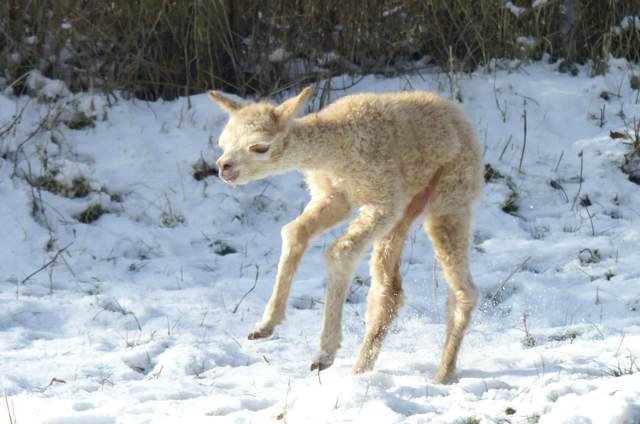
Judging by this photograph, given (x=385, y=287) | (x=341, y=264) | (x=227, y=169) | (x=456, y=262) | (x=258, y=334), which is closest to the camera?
(x=258, y=334)


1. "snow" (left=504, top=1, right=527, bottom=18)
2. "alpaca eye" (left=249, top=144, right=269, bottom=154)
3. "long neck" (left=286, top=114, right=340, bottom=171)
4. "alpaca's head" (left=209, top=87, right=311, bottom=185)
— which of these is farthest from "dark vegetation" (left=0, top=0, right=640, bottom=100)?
"alpaca eye" (left=249, top=144, right=269, bottom=154)

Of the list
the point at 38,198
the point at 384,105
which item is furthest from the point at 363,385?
the point at 38,198

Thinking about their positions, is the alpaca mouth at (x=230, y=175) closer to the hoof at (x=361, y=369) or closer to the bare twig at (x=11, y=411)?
the hoof at (x=361, y=369)

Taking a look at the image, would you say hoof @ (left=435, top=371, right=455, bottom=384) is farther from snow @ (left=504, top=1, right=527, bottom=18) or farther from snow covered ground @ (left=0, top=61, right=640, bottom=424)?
snow @ (left=504, top=1, right=527, bottom=18)

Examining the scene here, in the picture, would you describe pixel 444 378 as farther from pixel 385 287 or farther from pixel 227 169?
pixel 227 169

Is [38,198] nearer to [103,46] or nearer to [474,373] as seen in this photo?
[103,46]

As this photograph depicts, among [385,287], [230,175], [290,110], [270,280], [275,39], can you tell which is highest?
[290,110]

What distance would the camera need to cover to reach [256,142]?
5125mm

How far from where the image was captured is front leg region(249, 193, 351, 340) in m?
5.02

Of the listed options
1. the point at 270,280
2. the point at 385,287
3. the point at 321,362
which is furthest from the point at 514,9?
the point at 321,362

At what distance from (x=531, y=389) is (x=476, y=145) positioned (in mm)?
1502

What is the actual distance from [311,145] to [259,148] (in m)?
0.31

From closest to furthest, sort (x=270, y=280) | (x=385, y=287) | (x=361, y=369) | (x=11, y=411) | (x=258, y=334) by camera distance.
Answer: (x=11, y=411) → (x=258, y=334) → (x=361, y=369) → (x=385, y=287) → (x=270, y=280)

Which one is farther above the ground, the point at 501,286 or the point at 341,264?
the point at 341,264
